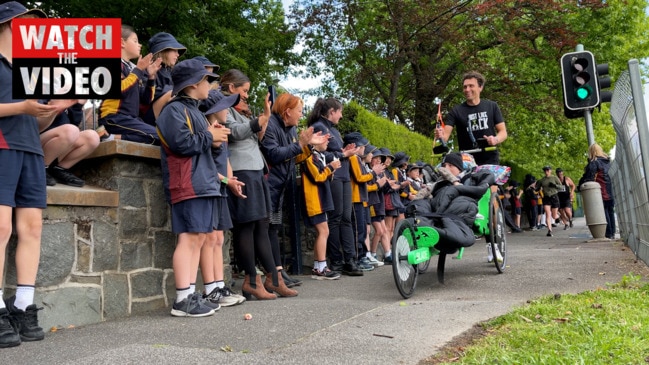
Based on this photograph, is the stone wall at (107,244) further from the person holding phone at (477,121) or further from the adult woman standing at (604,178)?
the adult woman standing at (604,178)

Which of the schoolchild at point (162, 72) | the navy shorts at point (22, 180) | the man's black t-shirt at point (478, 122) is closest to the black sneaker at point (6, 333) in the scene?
the navy shorts at point (22, 180)

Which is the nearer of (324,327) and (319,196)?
(324,327)

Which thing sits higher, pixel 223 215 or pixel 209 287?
pixel 223 215

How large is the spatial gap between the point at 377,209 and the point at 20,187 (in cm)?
637

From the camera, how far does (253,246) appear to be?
19.6ft

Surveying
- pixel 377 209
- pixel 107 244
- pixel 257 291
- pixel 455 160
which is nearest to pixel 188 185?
pixel 107 244

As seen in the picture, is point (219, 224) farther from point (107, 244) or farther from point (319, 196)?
point (319, 196)

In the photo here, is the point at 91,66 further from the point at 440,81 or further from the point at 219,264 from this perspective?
the point at 440,81

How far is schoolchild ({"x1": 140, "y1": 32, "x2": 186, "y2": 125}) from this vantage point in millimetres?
6246

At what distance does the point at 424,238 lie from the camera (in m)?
6.25

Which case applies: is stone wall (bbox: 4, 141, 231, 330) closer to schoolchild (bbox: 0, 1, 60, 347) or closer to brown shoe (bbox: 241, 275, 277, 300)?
schoolchild (bbox: 0, 1, 60, 347)

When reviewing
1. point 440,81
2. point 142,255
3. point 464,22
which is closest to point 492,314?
point 142,255

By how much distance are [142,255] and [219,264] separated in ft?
2.26

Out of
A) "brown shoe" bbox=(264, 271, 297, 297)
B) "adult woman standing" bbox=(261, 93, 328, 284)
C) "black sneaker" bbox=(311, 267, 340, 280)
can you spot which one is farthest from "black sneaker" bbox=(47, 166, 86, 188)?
"black sneaker" bbox=(311, 267, 340, 280)
